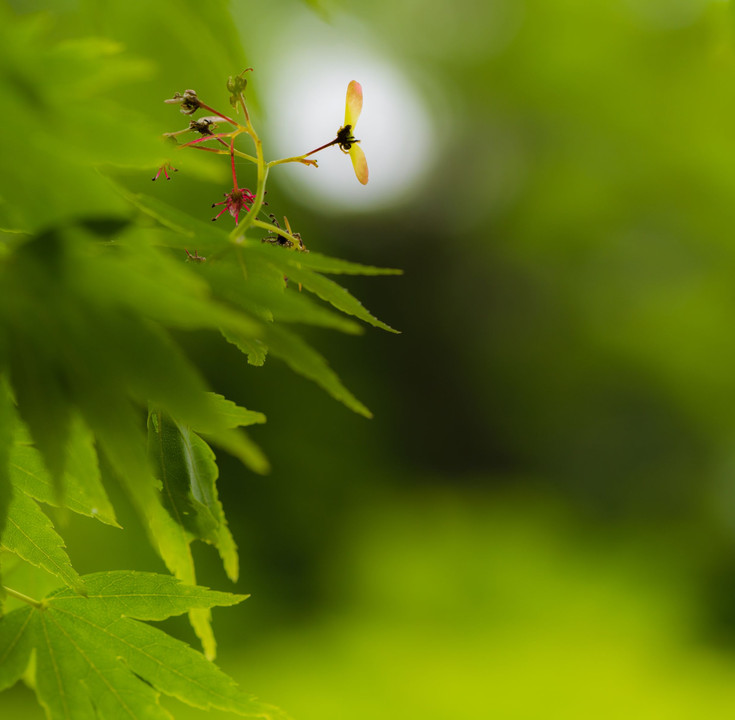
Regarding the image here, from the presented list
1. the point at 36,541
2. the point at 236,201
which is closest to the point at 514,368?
the point at 236,201

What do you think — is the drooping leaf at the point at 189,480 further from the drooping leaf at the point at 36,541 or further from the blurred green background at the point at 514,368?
the blurred green background at the point at 514,368

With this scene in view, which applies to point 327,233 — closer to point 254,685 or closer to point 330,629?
point 330,629

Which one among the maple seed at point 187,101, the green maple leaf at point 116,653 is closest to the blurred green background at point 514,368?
the green maple leaf at point 116,653

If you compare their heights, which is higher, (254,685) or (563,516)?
(563,516)

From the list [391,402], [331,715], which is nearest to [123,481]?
[331,715]

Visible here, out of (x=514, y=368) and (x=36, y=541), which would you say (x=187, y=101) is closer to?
(x=36, y=541)

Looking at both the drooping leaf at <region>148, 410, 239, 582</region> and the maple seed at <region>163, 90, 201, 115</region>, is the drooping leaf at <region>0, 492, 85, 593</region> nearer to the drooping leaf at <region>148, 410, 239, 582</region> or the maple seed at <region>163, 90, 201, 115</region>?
the drooping leaf at <region>148, 410, 239, 582</region>
